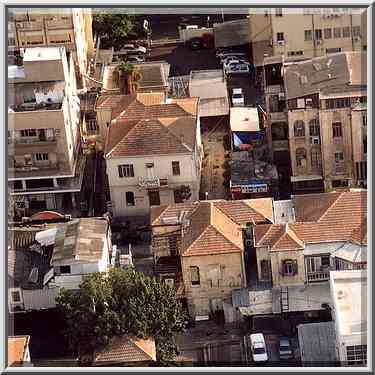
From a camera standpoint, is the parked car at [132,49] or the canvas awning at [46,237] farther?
the parked car at [132,49]

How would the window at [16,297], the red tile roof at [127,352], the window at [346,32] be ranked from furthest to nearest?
the window at [346,32] < the window at [16,297] < the red tile roof at [127,352]

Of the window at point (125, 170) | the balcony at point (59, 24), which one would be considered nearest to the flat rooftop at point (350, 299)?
the window at point (125, 170)

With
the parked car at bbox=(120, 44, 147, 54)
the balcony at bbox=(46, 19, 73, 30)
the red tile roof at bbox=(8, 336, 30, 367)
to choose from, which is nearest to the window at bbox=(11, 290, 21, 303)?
the red tile roof at bbox=(8, 336, 30, 367)

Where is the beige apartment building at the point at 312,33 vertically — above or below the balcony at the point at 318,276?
above

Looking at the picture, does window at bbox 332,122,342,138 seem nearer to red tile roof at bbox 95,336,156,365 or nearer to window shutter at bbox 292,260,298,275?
window shutter at bbox 292,260,298,275

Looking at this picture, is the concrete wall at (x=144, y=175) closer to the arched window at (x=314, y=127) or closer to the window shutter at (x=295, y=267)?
the arched window at (x=314, y=127)
